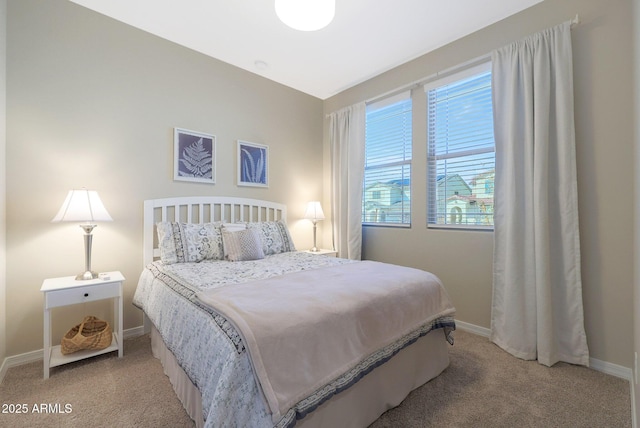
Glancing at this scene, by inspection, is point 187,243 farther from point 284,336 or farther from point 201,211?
point 284,336

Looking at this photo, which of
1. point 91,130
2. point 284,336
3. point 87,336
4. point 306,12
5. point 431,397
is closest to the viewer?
point 284,336

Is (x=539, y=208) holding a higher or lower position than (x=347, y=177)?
lower

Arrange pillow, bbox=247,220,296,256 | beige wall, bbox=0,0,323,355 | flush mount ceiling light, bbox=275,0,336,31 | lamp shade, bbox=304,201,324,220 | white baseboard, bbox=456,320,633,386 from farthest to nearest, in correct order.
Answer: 1. lamp shade, bbox=304,201,324,220
2. pillow, bbox=247,220,296,256
3. beige wall, bbox=0,0,323,355
4. white baseboard, bbox=456,320,633,386
5. flush mount ceiling light, bbox=275,0,336,31

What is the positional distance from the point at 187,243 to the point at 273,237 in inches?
33.3

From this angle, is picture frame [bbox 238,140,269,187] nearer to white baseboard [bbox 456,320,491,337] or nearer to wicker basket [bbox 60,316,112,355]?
wicker basket [bbox 60,316,112,355]

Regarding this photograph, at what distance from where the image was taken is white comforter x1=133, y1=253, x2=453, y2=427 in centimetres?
100

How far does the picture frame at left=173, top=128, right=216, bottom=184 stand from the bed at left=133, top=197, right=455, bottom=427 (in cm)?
63

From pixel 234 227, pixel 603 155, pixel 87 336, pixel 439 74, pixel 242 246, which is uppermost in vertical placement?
pixel 439 74

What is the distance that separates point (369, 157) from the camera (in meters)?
3.61

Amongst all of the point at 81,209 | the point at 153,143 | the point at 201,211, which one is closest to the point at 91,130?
the point at 153,143

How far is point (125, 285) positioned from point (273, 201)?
69.2 inches

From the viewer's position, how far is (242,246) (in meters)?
2.53

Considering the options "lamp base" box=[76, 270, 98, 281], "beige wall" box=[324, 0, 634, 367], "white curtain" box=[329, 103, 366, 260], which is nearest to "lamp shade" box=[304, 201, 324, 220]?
"white curtain" box=[329, 103, 366, 260]

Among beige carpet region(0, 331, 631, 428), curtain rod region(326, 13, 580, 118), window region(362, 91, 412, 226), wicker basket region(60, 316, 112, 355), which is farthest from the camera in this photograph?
window region(362, 91, 412, 226)
